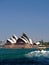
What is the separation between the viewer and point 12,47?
126750 mm

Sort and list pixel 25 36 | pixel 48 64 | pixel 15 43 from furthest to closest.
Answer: pixel 15 43, pixel 25 36, pixel 48 64

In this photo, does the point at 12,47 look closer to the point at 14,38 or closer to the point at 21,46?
the point at 21,46

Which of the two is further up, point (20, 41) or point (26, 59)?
point (20, 41)

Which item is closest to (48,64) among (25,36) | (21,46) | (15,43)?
(25,36)

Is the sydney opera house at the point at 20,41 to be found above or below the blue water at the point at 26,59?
above

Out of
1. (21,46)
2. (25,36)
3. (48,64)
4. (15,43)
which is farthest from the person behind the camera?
(21,46)

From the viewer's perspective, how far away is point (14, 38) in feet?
377

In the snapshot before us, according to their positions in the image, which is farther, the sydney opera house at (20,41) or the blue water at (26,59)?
the sydney opera house at (20,41)

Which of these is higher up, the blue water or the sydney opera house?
the sydney opera house

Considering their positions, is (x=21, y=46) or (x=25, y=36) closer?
(x=25, y=36)

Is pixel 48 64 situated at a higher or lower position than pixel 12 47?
lower

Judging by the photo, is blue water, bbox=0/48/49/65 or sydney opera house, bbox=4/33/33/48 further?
sydney opera house, bbox=4/33/33/48

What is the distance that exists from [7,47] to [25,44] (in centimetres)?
1388

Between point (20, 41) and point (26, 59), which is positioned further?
point (20, 41)
